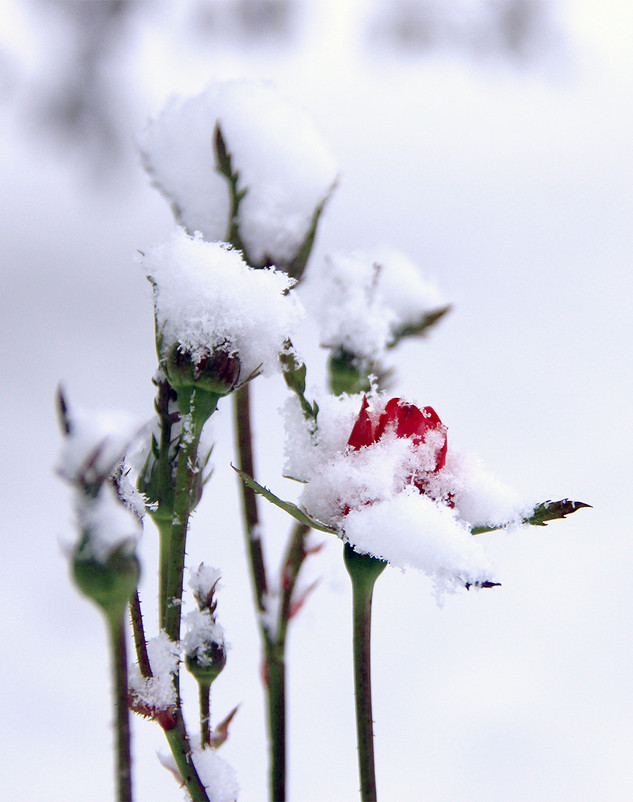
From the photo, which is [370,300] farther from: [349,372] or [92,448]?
[92,448]

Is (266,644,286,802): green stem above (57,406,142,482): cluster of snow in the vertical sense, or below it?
below

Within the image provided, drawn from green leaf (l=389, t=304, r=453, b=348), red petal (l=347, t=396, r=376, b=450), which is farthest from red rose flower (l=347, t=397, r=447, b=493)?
green leaf (l=389, t=304, r=453, b=348)

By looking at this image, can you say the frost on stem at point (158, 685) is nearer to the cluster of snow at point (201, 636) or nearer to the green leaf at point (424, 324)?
the cluster of snow at point (201, 636)

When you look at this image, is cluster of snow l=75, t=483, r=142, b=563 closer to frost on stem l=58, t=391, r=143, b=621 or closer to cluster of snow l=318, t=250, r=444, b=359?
frost on stem l=58, t=391, r=143, b=621

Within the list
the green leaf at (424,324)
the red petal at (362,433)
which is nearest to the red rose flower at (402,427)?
the red petal at (362,433)

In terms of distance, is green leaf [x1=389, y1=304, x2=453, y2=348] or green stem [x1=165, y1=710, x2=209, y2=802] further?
green leaf [x1=389, y1=304, x2=453, y2=348]

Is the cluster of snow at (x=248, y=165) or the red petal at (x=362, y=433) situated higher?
the cluster of snow at (x=248, y=165)

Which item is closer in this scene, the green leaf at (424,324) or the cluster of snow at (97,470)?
the cluster of snow at (97,470)
